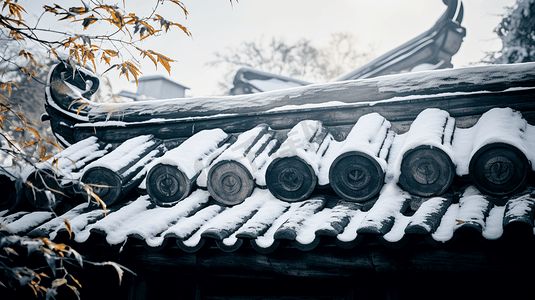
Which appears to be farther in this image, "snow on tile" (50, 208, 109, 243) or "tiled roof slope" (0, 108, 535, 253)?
"snow on tile" (50, 208, 109, 243)

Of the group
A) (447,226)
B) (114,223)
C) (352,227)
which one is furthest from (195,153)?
(447,226)

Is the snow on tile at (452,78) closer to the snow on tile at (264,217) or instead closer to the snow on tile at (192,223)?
the snow on tile at (264,217)

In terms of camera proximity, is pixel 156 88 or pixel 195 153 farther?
pixel 156 88

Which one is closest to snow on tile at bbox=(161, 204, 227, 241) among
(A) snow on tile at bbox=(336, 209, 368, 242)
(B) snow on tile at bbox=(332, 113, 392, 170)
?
(A) snow on tile at bbox=(336, 209, 368, 242)

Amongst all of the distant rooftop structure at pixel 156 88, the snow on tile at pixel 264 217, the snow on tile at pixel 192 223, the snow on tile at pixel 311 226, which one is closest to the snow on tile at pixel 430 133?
the snow on tile at pixel 311 226

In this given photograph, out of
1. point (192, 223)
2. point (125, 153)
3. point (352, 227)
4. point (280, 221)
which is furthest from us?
point (125, 153)

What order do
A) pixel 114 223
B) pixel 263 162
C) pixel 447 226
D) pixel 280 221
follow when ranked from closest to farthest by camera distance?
1. pixel 447 226
2. pixel 280 221
3. pixel 114 223
4. pixel 263 162

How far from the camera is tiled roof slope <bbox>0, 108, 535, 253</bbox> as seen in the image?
6.80ft

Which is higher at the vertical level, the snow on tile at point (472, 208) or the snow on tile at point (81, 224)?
the snow on tile at point (472, 208)

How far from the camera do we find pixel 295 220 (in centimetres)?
240

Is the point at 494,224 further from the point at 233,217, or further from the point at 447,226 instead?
the point at 233,217

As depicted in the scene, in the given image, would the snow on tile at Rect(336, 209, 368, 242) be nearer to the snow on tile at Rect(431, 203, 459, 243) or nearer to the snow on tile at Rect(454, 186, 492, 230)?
the snow on tile at Rect(431, 203, 459, 243)

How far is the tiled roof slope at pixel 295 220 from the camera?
2.07 m

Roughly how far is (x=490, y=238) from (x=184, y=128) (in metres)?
2.99
